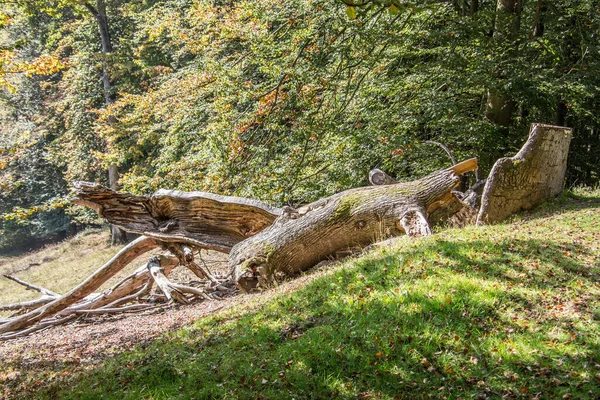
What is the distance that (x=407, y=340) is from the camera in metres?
5.08

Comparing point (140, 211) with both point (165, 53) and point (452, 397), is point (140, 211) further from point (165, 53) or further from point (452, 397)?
point (165, 53)

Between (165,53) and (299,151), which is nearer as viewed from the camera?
(299,151)

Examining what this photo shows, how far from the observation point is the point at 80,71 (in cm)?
2619

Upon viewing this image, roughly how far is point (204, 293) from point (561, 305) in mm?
6639

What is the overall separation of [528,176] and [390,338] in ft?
22.2

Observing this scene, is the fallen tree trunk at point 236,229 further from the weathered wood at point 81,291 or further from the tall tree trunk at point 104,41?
the tall tree trunk at point 104,41

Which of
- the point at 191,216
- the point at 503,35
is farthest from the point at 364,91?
the point at 191,216

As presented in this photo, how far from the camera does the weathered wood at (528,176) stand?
998cm

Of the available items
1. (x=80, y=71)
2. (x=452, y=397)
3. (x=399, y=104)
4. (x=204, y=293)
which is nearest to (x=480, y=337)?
(x=452, y=397)

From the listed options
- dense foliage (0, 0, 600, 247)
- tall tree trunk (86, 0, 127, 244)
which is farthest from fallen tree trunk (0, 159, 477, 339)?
tall tree trunk (86, 0, 127, 244)

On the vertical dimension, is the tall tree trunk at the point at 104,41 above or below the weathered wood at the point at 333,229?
above

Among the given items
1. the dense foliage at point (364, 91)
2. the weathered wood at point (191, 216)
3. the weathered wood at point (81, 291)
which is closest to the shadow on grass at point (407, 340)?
the weathered wood at point (191, 216)

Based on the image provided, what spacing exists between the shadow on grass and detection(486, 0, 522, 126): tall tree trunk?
23.5 feet

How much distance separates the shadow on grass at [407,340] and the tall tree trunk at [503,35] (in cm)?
717
